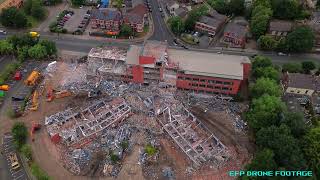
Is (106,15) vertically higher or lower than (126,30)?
higher

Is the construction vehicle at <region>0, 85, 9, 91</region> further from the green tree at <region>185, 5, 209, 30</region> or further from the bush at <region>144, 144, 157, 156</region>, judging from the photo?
the green tree at <region>185, 5, 209, 30</region>

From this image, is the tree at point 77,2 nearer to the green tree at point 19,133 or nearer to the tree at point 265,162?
the green tree at point 19,133

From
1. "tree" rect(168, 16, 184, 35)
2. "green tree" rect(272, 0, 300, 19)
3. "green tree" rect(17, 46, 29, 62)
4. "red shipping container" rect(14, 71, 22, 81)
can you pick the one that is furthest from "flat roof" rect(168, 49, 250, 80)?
"green tree" rect(17, 46, 29, 62)

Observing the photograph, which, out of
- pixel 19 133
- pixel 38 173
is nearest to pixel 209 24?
pixel 19 133

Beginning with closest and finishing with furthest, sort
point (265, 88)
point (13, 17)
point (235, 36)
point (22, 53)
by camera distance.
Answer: point (265, 88) → point (22, 53) → point (235, 36) → point (13, 17)

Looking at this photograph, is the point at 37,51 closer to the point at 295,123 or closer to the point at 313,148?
the point at 295,123

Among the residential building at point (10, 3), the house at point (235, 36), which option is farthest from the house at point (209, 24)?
the residential building at point (10, 3)

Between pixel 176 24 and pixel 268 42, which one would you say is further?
pixel 176 24

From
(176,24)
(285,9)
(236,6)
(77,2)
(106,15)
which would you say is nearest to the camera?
(176,24)
